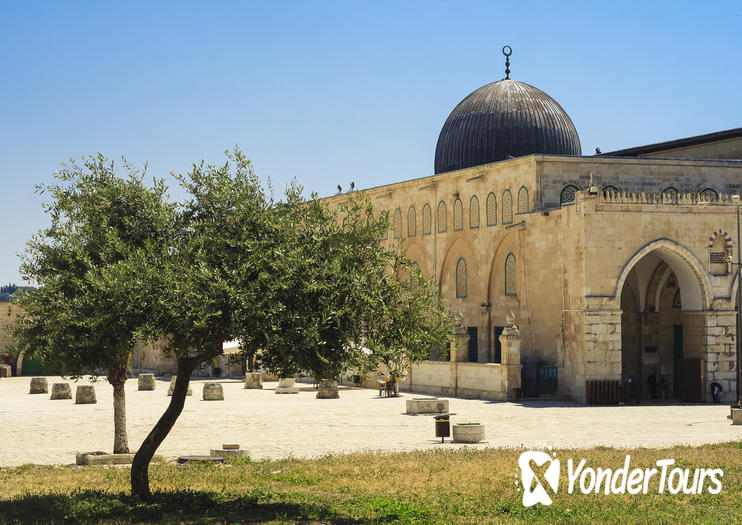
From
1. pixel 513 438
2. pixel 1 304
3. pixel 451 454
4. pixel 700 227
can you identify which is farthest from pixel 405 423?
pixel 1 304

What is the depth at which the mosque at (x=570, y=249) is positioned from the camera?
34.6m

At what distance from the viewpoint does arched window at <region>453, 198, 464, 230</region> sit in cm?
4406

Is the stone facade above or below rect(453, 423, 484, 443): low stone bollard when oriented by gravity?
above

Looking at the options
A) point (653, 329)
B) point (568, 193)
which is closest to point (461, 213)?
point (568, 193)

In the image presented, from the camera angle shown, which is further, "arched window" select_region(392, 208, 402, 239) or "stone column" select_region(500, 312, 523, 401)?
"arched window" select_region(392, 208, 402, 239)

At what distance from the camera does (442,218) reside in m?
45.3

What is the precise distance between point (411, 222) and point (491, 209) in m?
6.36

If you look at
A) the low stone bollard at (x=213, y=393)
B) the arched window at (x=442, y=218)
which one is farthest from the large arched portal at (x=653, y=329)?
the low stone bollard at (x=213, y=393)

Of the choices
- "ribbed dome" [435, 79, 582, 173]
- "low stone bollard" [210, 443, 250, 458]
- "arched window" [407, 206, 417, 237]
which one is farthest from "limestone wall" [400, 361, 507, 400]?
"low stone bollard" [210, 443, 250, 458]

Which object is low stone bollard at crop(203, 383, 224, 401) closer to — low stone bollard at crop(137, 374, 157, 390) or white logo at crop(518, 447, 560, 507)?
low stone bollard at crop(137, 374, 157, 390)

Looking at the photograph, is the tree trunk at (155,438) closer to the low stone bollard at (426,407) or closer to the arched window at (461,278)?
the low stone bollard at (426,407)

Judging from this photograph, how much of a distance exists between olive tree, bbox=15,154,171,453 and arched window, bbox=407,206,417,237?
101 feet

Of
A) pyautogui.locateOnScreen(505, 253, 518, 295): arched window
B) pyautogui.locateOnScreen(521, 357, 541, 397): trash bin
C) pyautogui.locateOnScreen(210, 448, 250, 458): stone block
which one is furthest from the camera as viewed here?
pyautogui.locateOnScreen(505, 253, 518, 295): arched window

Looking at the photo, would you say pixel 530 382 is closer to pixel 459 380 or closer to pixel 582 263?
pixel 459 380
